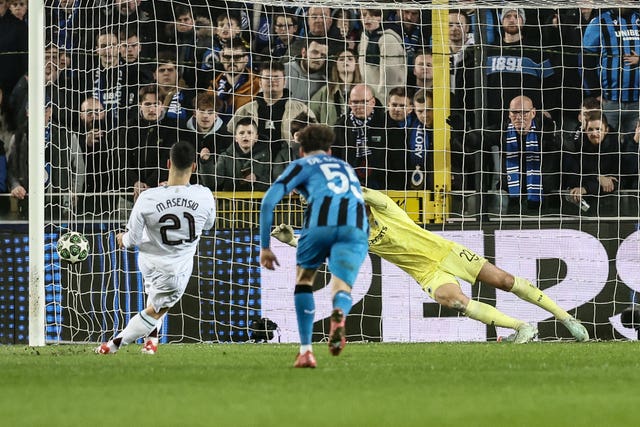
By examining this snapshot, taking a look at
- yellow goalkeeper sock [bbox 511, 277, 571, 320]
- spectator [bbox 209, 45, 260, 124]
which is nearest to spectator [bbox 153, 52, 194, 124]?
spectator [bbox 209, 45, 260, 124]

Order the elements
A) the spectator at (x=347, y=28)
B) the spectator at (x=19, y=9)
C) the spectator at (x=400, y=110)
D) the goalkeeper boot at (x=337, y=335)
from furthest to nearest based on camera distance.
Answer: the spectator at (x=19, y=9), the spectator at (x=347, y=28), the spectator at (x=400, y=110), the goalkeeper boot at (x=337, y=335)

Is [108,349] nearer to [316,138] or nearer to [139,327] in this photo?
[139,327]

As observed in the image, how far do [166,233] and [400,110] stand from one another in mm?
4939

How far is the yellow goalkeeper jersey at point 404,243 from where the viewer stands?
13008mm

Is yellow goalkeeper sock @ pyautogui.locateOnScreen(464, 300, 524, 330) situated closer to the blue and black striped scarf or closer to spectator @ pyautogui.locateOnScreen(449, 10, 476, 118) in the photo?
the blue and black striped scarf

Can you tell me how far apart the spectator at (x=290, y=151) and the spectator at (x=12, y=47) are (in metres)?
3.39

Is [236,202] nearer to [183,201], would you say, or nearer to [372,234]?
[372,234]

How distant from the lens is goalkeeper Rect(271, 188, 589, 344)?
1303cm

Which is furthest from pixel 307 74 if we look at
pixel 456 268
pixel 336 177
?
pixel 336 177

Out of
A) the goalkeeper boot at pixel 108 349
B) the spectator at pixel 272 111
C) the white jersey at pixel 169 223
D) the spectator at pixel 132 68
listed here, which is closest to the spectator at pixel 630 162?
the spectator at pixel 272 111

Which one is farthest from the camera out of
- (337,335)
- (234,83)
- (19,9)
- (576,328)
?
(19,9)

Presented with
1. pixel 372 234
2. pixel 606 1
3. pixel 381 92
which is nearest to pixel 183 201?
pixel 372 234

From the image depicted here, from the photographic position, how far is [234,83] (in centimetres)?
1555

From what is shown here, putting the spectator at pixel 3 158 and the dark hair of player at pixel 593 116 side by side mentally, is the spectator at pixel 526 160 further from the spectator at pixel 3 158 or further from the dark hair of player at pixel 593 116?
the spectator at pixel 3 158
